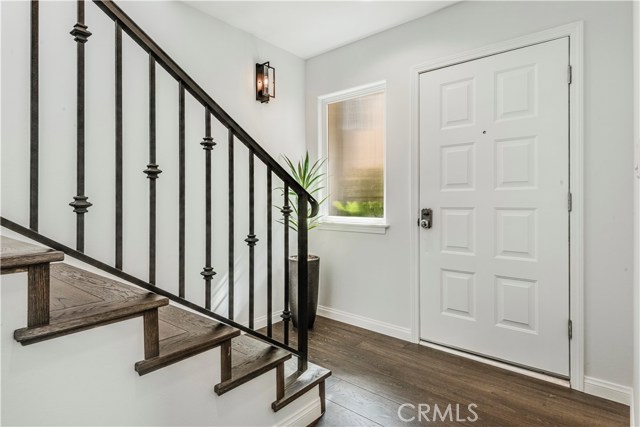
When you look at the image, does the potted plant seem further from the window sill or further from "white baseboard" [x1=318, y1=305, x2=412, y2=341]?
"white baseboard" [x1=318, y1=305, x2=412, y2=341]

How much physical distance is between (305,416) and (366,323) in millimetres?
1372

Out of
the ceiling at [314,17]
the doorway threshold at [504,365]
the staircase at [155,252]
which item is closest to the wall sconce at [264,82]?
the ceiling at [314,17]

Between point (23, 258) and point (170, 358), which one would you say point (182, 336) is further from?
point (23, 258)

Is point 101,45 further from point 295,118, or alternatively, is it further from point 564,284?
point 564,284

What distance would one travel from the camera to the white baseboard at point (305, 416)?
1.60m

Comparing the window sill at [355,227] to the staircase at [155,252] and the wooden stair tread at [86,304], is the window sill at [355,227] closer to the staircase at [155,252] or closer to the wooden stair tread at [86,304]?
the staircase at [155,252]

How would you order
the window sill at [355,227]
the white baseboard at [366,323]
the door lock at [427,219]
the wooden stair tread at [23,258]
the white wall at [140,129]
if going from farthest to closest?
the window sill at [355,227] → the white baseboard at [366,323] → the door lock at [427,219] → the white wall at [140,129] → the wooden stair tread at [23,258]

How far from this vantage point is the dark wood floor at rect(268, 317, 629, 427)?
175 centimetres

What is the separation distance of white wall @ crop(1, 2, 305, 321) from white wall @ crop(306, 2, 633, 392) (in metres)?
0.63

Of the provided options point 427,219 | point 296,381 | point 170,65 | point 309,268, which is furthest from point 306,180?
point 170,65

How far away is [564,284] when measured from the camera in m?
2.07

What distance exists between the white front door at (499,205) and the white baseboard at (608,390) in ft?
0.38

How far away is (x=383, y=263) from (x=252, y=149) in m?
1.78

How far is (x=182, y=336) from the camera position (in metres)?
1.29
